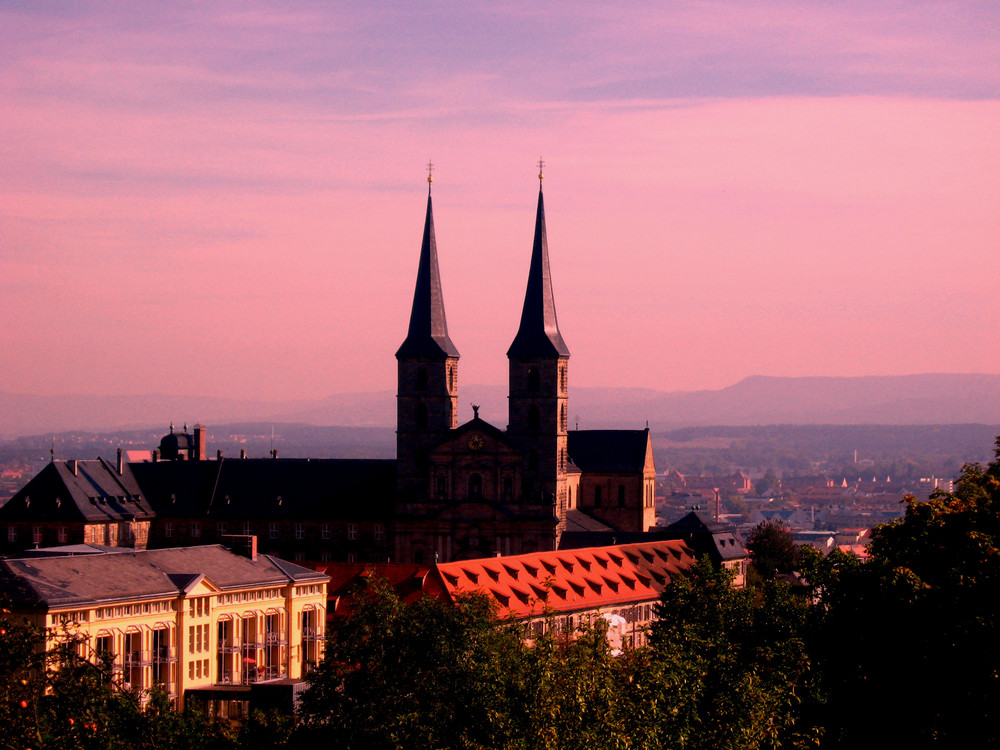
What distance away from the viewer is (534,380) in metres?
130

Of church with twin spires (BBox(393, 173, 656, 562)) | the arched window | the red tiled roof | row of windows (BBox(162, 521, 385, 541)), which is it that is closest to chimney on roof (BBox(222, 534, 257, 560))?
A: the red tiled roof

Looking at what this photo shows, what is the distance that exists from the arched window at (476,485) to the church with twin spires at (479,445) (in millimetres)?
70

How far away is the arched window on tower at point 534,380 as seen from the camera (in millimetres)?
130125

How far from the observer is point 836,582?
2462 inches

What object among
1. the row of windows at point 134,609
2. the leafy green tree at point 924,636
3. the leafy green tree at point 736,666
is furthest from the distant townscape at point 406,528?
the leafy green tree at point 924,636

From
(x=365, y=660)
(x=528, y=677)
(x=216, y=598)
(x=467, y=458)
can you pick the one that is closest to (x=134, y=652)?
(x=216, y=598)

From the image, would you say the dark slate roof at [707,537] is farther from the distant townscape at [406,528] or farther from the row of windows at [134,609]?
the row of windows at [134,609]

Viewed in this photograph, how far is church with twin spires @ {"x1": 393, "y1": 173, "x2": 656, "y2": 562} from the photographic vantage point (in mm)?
128500

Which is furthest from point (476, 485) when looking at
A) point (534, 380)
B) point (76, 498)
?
point (76, 498)

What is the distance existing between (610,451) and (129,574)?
221ft

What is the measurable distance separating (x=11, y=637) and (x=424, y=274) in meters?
93.5

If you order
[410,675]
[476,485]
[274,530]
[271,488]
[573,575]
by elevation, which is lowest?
[573,575]

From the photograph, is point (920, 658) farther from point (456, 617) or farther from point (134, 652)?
point (134, 652)

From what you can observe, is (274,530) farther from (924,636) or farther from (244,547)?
(924,636)
